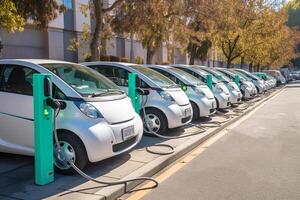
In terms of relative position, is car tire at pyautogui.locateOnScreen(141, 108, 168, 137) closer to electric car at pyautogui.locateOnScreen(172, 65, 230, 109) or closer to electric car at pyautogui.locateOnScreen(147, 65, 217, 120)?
electric car at pyautogui.locateOnScreen(147, 65, 217, 120)

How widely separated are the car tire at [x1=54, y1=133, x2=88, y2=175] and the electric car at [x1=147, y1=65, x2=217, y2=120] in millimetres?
5631

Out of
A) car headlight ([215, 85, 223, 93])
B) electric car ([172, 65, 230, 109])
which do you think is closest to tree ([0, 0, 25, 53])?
electric car ([172, 65, 230, 109])

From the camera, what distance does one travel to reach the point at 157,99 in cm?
932

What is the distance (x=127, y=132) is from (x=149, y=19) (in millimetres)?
8653

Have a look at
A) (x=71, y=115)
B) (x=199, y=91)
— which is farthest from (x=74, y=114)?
(x=199, y=91)

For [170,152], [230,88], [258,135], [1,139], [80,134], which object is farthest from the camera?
[230,88]

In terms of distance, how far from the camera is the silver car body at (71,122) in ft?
19.5

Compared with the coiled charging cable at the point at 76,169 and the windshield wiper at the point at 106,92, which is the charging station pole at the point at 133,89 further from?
the coiled charging cable at the point at 76,169

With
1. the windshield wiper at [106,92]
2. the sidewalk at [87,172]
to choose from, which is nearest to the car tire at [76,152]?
the sidewalk at [87,172]

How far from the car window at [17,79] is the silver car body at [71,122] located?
0.06 metres

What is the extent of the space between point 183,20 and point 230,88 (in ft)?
14.2

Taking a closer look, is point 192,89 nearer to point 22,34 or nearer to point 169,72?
point 169,72

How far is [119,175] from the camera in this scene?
19.8ft

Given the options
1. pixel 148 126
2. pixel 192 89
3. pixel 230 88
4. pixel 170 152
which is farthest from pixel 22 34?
pixel 170 152
